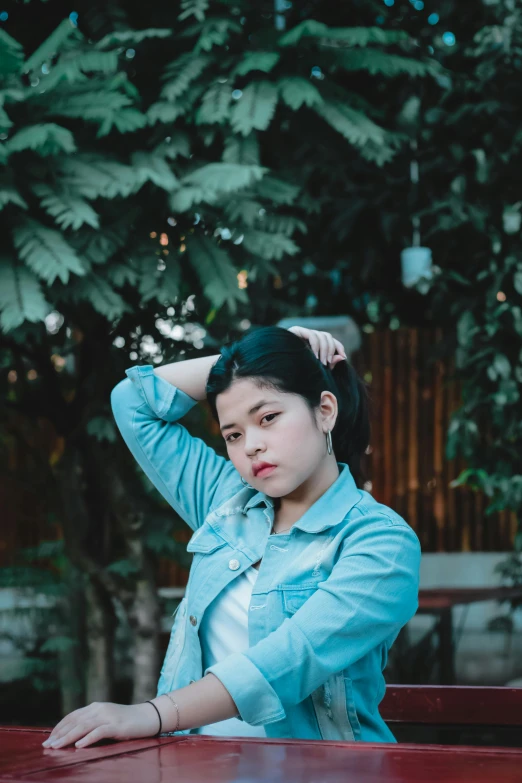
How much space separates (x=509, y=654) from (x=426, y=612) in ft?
4.60

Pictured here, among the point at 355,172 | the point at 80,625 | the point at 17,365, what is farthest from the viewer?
the point at 355,172

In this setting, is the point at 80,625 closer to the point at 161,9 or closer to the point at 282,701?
the point at 161,9

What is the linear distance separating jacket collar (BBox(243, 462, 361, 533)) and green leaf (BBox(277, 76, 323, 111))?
1.77m

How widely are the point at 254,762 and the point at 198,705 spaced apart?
26 centimetres

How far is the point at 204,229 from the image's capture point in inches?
120

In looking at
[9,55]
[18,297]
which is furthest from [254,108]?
[18,297]

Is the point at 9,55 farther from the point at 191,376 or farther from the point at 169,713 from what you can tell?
the point at 169,713

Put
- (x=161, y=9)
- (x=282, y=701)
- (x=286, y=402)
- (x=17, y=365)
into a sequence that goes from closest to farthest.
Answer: (x=282, y=701), (x=286, y=402), (x=161, y=9), (x=17, y=365)

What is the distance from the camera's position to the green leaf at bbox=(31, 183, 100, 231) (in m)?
2.60

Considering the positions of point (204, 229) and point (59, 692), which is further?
point (59, 692)

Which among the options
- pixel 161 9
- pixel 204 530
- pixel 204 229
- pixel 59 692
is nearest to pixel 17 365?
pixel 204 229

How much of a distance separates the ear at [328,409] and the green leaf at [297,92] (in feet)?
5.40

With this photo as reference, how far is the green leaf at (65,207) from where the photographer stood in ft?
8.52

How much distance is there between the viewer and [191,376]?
1.92 metres
